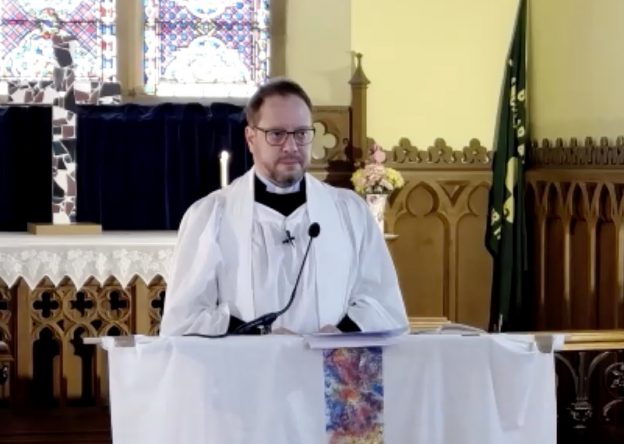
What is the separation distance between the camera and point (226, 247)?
330 cm

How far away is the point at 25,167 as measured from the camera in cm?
693

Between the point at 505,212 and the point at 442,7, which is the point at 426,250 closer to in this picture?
the point at 505,212

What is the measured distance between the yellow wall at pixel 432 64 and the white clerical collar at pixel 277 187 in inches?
154

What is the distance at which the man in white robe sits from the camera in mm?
3160

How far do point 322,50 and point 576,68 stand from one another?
1502 mm

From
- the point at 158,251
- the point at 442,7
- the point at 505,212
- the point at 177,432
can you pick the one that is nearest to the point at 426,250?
the point at 505,212

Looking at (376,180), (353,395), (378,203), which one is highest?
(376,180)

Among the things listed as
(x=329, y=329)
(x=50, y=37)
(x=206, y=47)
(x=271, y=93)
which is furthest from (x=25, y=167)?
(x=329, y=329)

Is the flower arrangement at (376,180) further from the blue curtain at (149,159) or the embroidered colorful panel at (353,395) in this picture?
the embroidered colorful panel at (353,395)

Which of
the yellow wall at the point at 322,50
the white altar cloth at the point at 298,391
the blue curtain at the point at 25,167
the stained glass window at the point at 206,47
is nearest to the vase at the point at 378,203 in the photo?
the yellow wall at the point at 322,50

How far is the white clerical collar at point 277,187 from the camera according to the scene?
3312mm

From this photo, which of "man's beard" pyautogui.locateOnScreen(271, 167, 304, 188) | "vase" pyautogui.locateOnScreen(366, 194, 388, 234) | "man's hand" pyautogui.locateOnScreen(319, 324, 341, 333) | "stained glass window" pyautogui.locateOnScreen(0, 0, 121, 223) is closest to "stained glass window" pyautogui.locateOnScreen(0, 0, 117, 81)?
"stained glass window" pyautogui.locateOnScreen(0, 0, 121, 223)

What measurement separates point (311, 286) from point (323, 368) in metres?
0.35

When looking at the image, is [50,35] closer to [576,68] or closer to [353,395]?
[576,68]
